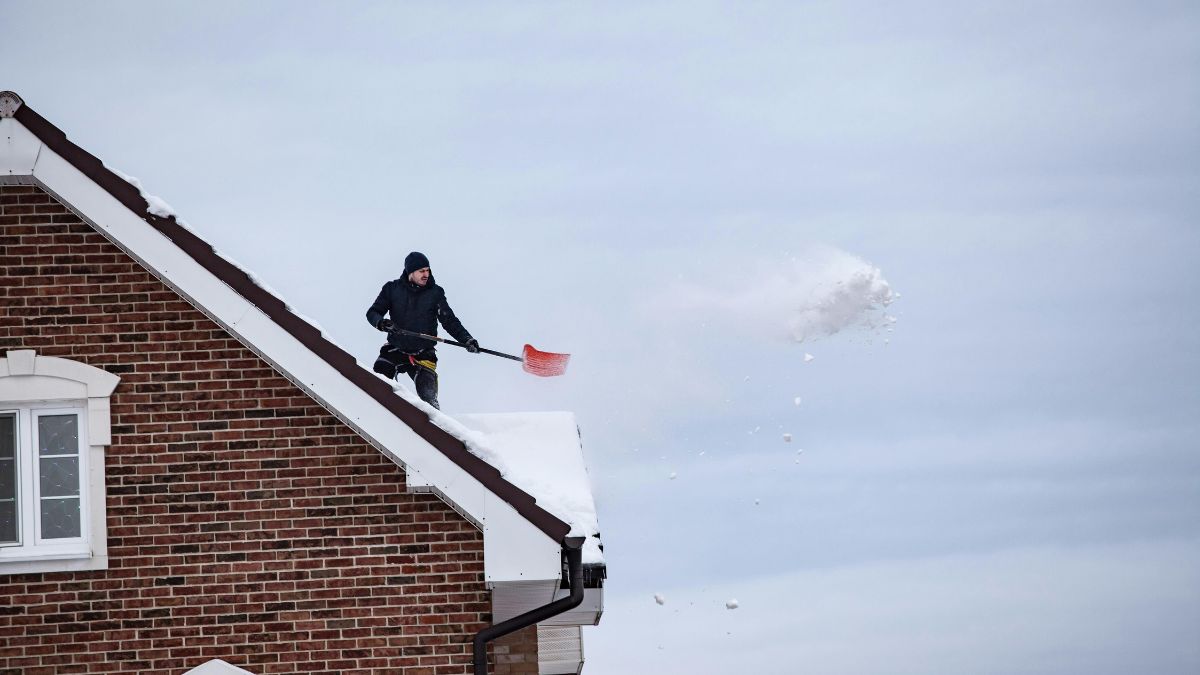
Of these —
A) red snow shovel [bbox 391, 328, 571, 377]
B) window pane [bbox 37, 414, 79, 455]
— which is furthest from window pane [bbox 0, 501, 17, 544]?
red snow shovel [bbox 391, 328, 571, 377]

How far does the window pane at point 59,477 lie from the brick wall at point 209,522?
29cm

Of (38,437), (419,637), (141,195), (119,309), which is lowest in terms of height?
(419,637)

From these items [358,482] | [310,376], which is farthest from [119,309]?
[358,482]

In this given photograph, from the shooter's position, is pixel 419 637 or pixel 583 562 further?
pixel 583 562

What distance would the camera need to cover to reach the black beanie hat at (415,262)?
13562 mm

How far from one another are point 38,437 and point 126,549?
101 centimetres

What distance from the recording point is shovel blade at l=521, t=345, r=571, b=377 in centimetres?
1566

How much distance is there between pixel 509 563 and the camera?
31.2ft

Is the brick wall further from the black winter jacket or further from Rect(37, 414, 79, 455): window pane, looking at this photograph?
the black winter jacket

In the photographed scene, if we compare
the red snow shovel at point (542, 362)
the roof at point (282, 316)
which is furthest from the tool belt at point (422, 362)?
the roof at point (282, 316)

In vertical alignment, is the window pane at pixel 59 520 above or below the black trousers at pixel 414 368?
below

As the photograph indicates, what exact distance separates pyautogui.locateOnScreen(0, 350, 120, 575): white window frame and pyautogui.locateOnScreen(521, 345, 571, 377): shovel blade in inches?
252

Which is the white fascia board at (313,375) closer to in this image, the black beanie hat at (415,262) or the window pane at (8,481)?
the window pane at (8,481)

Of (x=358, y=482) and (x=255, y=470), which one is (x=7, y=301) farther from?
(x=358, y=482)
